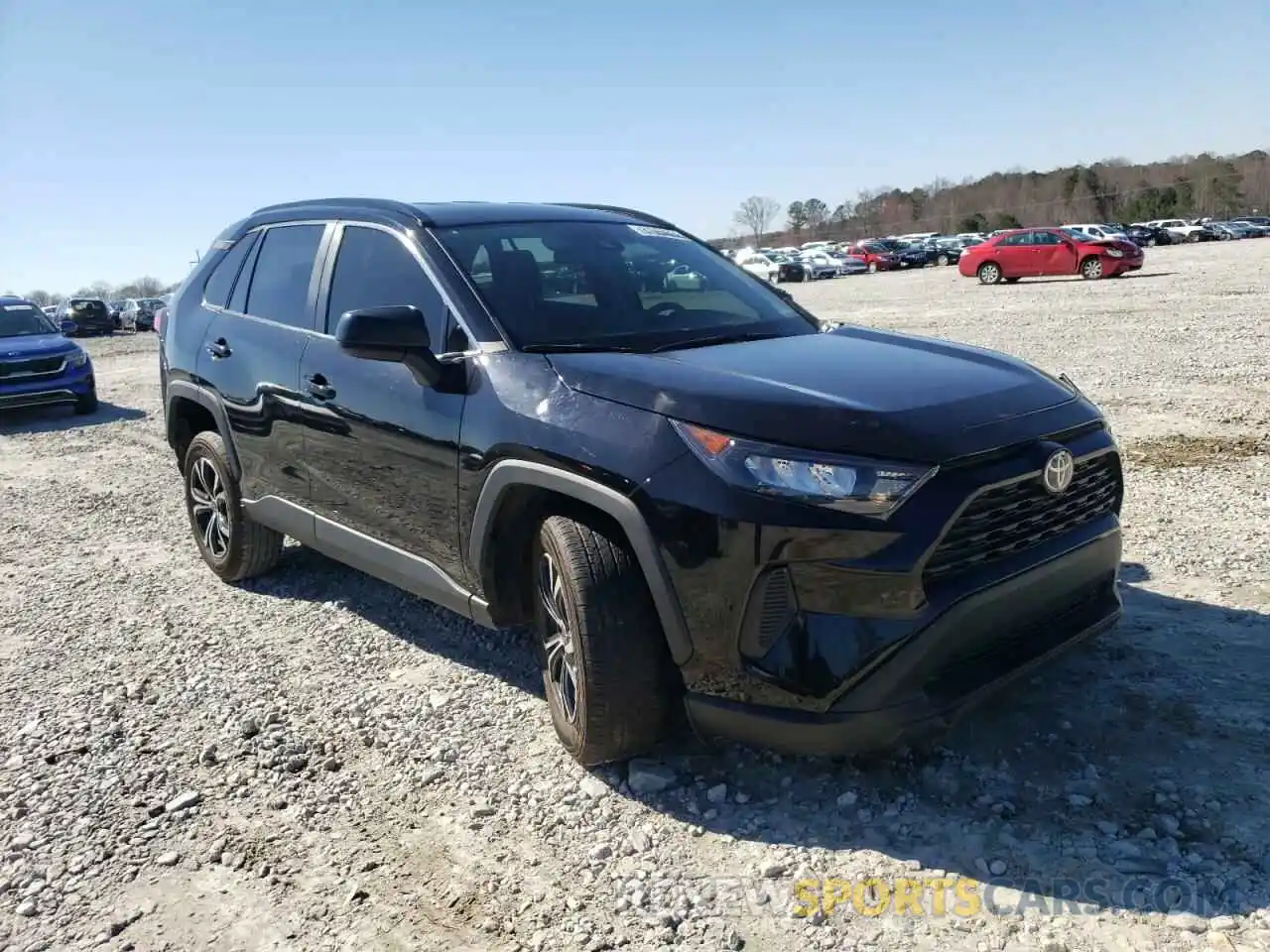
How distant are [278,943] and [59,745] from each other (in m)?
1.66

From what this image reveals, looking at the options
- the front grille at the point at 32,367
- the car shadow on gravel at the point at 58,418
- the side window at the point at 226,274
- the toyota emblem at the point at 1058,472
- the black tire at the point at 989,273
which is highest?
the black tire at the point at 989,273

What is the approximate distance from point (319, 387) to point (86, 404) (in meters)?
10.7

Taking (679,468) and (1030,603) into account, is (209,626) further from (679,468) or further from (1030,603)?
(1030,603)

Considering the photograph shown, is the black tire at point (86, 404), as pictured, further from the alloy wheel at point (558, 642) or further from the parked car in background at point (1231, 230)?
the parked car in background at point (1231, 230)

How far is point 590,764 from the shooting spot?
3.22 meters

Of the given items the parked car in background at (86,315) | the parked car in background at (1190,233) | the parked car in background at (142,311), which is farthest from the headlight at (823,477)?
the parked car in background at (1190,233)

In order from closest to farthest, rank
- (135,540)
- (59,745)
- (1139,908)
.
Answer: (1139,908)
(59,745)
(135,540)

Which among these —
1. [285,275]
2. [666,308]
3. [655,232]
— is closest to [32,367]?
[285,275]

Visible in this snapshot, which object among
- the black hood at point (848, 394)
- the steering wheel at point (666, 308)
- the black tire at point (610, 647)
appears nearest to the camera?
the black hood at point (848, 394)

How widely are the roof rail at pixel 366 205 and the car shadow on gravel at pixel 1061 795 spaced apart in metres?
2.36

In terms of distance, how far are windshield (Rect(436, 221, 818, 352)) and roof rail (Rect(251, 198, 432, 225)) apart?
24cm

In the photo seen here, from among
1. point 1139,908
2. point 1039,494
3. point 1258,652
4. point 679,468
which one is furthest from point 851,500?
point 1258,652

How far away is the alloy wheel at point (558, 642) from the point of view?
319 cm

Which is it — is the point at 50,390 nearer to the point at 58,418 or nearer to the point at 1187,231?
the point at 58,418
